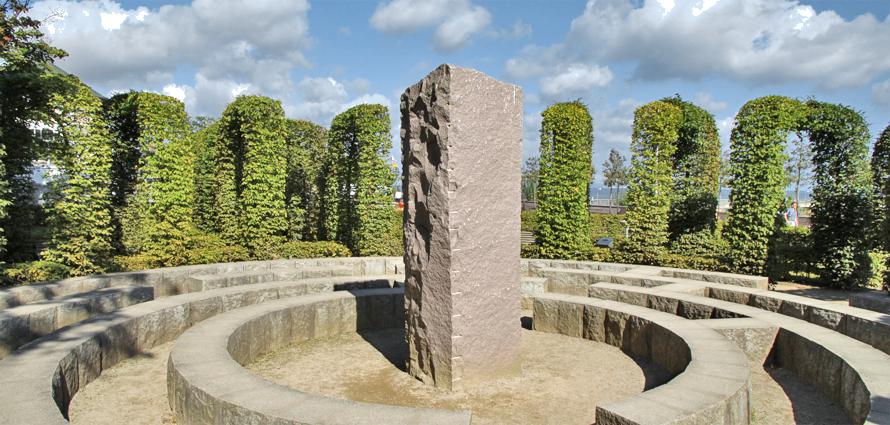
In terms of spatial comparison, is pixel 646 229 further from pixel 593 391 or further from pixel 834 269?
pixel 593 391

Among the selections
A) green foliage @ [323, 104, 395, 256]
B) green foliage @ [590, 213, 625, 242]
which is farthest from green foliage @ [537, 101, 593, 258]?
green foliage @ [590, 213, 625, 242]

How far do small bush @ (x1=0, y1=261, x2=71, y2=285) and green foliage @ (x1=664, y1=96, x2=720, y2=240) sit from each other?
1642 cm

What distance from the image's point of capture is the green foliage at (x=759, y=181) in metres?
12.0

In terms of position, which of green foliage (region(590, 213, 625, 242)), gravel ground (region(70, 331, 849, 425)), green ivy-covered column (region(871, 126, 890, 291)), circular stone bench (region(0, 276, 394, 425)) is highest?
green ivy-covered column (region(871, 126, 890, 291))

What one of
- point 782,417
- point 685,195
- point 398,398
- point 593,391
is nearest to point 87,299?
point 398,398

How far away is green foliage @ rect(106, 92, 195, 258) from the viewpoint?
1245 cm

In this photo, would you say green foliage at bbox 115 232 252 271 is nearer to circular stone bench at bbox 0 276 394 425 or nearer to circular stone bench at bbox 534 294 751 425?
circular stone bench at bbox 0 276 394 425

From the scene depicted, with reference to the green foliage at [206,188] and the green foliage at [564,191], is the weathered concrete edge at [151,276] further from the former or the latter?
the green foliage at [206,188]

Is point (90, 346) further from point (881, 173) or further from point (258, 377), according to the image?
point (881, 173)

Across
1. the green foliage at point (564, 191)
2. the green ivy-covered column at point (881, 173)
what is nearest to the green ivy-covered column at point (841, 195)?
the green ivy-covered column at point (881, 173)

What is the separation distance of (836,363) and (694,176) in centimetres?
1298

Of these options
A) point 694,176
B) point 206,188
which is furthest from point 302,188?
point 694,176

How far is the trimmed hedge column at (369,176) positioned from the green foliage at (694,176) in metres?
9.52

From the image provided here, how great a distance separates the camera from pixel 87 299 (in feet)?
24.0
